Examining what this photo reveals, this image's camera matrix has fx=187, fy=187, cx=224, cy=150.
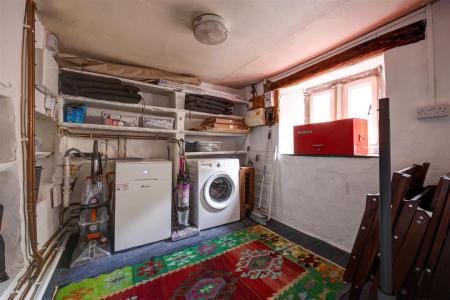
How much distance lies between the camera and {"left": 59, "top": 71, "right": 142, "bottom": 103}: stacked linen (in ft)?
6.54

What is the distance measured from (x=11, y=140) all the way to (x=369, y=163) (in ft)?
9.27

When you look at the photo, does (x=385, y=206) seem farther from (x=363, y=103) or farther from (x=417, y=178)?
(x=363, y=103)

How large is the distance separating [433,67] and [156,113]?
2928 millimetres

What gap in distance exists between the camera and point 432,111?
1.43m

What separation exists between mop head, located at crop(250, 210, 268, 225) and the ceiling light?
2.34 metres

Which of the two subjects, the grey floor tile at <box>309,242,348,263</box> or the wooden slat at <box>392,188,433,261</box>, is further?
the grey floor tile at <box>309,242,348,263</box>

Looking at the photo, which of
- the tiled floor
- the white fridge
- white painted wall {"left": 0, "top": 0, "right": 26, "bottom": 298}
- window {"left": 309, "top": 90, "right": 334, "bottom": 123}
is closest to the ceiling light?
white painted wall {"left": 0, "top": 0, "right": 26, "bottom": 298}

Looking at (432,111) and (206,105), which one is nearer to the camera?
(432,111)

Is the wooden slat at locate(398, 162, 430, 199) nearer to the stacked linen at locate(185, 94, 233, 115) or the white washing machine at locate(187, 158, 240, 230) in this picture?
the white washing machine at locate(187, 158, 240, 230)

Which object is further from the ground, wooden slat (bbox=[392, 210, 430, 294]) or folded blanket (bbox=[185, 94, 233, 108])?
folded blanket (bbox=[185, 94, 233, 108])

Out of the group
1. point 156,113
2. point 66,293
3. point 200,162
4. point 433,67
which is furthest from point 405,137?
point 66,293

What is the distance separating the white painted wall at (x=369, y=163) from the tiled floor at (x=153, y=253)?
6.0 inches

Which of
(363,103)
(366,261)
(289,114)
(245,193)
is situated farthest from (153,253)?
(363,103)

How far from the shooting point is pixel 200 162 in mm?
2486
